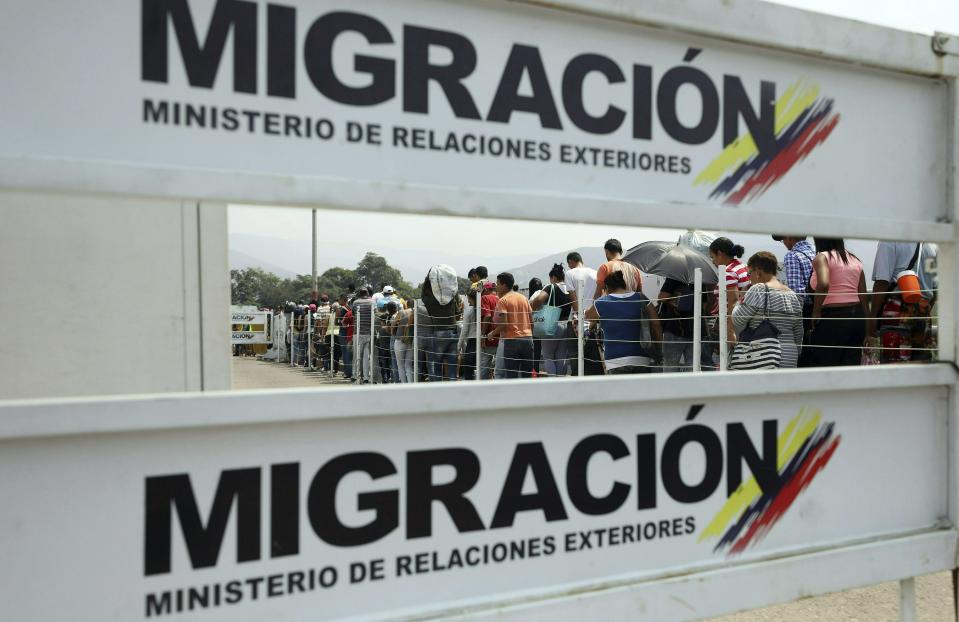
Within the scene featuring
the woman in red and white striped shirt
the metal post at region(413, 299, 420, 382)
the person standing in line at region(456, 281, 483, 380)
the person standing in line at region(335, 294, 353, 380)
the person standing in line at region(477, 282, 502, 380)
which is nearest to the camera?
the woman in red and white striped shirt

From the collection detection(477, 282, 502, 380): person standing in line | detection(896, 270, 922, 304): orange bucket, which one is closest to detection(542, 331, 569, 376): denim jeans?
detection(477, 282, 502, 380): person standing in line

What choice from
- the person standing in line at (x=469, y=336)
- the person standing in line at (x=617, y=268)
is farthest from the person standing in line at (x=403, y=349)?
the person standing in line at (x=617, y=268)

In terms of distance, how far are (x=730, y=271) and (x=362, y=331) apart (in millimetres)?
9335

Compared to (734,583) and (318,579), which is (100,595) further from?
(734,583)

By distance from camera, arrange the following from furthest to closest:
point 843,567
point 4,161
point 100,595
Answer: point 843,567 < point 100,595 < point 4,161

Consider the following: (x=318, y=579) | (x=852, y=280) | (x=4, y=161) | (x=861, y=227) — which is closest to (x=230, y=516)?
(x=318, y=579)

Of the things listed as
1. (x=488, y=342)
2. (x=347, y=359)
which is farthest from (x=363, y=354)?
(x=488, y=342)

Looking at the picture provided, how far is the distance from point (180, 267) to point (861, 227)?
1.99 m

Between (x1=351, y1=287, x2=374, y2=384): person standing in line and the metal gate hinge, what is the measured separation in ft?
44.0

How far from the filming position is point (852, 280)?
5996 millimetres

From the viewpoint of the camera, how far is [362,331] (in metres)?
16.0

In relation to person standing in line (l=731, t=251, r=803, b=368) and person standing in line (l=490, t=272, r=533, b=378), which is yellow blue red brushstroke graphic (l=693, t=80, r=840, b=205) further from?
person standing in line (l=490, t=272, r=533, b=378)

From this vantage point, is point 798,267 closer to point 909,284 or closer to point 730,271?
point 909,284

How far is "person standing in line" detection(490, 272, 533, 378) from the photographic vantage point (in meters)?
10.2
